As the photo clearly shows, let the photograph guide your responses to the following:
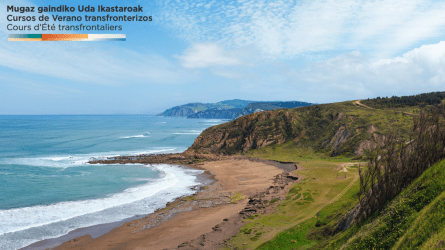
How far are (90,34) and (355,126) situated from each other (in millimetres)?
61869

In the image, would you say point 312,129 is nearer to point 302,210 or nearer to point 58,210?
point 302,210

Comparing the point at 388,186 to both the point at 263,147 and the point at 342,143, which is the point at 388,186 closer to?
the point at 342,143

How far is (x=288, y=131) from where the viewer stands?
245ft

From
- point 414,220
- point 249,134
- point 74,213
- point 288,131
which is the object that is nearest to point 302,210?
point 414,220

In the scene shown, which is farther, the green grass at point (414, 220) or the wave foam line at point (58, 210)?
the wave foam line at point (58, 210)

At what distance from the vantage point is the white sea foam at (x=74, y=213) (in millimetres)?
23094

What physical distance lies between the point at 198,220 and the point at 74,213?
15014 millimetres

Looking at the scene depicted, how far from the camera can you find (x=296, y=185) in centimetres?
3394

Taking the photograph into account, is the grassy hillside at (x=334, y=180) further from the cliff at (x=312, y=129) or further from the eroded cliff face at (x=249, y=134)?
the cliff at (x=312, y=129)

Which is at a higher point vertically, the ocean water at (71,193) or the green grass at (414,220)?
the green grass at (414,220)

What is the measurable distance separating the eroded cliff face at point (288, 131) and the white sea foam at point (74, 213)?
37.2 meters

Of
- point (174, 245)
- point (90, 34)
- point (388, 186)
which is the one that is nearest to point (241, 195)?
point (174, 245)

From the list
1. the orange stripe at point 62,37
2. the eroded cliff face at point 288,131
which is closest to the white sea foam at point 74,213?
the orange stripe at point 62,37

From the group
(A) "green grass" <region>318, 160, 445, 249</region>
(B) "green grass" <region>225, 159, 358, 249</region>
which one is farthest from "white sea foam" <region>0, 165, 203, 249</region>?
(A) "green grass" <region>318, 160, 445, 249</region>
